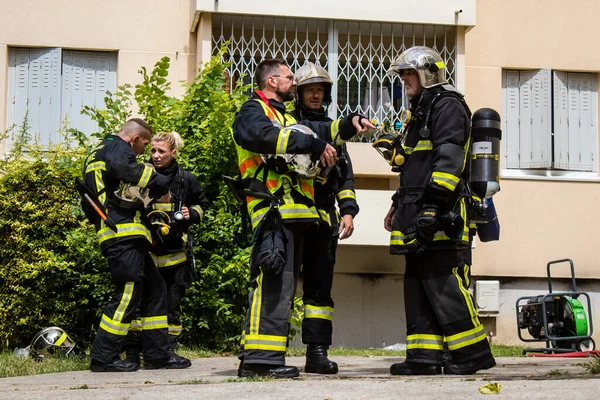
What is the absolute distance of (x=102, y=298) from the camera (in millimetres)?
9336

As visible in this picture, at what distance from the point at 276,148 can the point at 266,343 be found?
117 centimetres

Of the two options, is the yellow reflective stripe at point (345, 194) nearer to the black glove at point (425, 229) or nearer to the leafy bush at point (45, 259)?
the black glove at point (425, 229)

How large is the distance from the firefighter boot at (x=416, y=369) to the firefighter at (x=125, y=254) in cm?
181

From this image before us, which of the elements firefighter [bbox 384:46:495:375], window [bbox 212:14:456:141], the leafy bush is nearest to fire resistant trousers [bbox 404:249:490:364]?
firefighter [bbox 384:46:495:375]

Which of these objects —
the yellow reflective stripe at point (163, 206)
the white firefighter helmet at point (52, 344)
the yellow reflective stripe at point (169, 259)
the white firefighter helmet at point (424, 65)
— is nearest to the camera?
the white firefighter helmet at point (424, 65)

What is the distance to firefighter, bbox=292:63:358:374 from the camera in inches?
257

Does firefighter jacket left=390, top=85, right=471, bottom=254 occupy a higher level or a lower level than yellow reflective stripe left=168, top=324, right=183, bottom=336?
higher

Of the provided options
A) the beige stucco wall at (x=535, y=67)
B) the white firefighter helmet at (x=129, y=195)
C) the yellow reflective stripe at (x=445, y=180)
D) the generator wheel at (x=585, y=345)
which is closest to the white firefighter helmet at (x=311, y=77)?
the yellow reflective stripe at (x=445, y=180)

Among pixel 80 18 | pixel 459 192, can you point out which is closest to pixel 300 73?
pixel 459 192

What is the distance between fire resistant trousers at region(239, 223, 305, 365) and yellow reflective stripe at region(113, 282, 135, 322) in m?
1.46

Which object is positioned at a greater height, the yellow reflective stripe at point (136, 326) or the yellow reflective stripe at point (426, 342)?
the yellow reflective stripe at point (426, 342)

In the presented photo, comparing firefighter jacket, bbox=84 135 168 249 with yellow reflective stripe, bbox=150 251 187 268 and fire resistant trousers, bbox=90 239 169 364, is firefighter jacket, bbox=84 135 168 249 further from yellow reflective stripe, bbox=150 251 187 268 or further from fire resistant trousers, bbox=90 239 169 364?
yellow reflective stripe, bbox=150 251 187 268

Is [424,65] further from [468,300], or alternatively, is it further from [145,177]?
[145,177]

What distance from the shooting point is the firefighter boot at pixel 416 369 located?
6387 millimetres
